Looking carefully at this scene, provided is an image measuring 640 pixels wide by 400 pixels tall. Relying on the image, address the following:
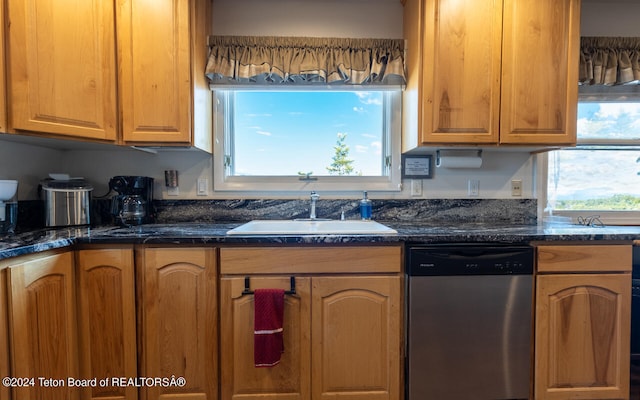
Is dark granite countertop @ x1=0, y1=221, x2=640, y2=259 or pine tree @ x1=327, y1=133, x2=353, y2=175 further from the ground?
pine tree @ x1=327, y1=133, x2=353, y2=175

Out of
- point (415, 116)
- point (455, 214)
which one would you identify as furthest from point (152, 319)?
point (455, 214)

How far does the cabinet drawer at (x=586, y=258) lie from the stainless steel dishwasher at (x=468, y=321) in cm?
11

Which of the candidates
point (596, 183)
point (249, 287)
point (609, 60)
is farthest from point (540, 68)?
point (249, 287)

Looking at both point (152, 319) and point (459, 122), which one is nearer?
point (152, 319)

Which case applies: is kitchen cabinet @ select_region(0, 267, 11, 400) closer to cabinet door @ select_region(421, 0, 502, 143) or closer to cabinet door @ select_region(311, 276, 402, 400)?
cabinet door @ select_region(311, 276, 402, 400)

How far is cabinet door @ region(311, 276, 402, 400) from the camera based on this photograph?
4.74 feet

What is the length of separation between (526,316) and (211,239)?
5.04ft

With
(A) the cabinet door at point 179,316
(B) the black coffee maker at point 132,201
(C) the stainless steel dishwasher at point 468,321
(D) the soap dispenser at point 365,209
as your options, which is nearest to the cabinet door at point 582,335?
(C) the stainless steel dishwasher at point 468,321

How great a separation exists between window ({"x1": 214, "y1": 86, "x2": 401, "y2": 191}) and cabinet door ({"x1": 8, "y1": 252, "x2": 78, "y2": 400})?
1.04 metres

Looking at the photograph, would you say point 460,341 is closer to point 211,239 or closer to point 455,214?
point 455,214

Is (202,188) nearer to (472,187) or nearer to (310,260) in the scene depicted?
(310,260)

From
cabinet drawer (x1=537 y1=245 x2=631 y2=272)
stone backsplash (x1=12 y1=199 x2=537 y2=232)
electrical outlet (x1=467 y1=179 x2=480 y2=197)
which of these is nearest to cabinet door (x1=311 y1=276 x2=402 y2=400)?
stone backsplash (x1=12 y1=199 x2=537 y2=232)

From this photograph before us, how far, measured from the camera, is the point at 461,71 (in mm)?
1627

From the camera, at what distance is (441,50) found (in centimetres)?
162
